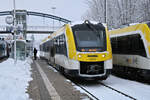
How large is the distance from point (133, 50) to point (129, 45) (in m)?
0.56

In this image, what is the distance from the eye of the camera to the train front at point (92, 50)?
1077 cm

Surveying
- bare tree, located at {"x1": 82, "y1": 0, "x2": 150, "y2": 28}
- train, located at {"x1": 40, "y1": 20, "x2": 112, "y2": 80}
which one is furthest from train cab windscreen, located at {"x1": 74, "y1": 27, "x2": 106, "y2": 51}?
bare tree, located at {"x1": 82, "y1": 0, "x2": 150, "y2": 28}

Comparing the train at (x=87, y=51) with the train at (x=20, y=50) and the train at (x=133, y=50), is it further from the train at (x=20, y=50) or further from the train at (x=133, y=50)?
the train at (x=20, y=50)

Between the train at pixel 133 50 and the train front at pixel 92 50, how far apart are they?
1.53 metres

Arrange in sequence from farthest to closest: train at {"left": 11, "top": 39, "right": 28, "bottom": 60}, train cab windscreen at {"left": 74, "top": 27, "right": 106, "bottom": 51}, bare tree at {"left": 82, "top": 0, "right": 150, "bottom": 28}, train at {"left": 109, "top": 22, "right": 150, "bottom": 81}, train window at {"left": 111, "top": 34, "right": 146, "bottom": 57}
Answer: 1. bare tree at {"left": 82, "top": 0, "right": 150, "bottom": 28}
2. train at {"left": 11, "top": 39, "right": 28, "bottom": 60}
3. train window at {"left": 111, "top": 34, "right": 146, "bottom": 57}
4. train cab windscreen at {"left": 74, "top": 27, "right": 106, "bottom": 51}
5. train at {"left": 109, "top": 22, "right": 150, "bottom": 81}

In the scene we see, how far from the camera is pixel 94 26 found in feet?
38.3

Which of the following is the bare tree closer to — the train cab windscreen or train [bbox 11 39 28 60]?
train [bbox 11 39 28 60]

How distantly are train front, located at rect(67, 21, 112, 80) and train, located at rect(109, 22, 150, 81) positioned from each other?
1534 millimetres

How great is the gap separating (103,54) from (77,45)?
1250 millimetres

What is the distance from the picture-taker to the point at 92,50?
1094 cm

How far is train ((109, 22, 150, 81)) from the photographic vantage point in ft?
35.9

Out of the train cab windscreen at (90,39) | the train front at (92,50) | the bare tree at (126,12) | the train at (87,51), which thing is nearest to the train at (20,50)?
the bare tree at (126,12)

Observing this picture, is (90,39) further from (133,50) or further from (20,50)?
(20,50)

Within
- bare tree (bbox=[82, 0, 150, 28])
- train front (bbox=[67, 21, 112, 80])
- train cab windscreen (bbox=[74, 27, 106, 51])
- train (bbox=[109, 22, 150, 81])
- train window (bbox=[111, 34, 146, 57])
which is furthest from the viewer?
bare tree (bbox=[82, 0, 150, 28])
